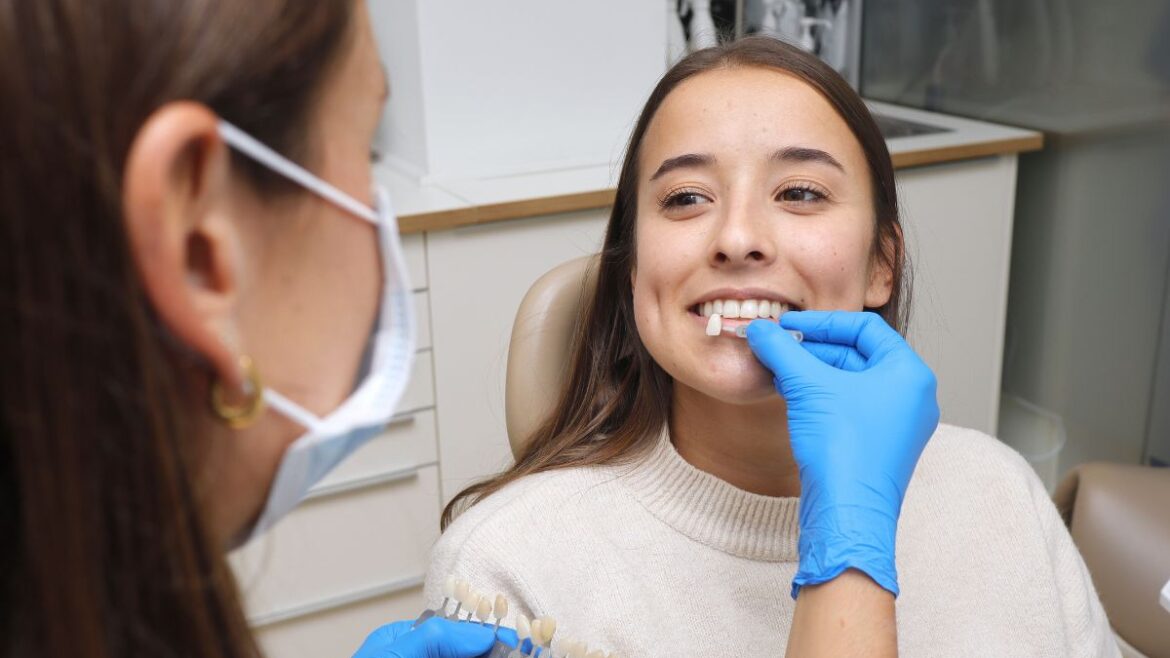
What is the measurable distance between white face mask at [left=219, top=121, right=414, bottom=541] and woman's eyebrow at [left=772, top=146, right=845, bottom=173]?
0.61 m

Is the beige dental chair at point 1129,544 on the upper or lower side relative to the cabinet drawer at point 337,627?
upper

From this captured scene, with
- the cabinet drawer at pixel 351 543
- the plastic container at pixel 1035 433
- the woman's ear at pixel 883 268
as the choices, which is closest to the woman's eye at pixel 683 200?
the woman's ear at pixel 883 268

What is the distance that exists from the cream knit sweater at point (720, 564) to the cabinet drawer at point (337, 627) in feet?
3.21

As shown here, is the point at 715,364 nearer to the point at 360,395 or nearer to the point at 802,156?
the point at 802,156

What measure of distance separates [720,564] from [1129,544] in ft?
2.49

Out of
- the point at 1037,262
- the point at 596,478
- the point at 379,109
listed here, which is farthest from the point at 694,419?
the point at 1037,262

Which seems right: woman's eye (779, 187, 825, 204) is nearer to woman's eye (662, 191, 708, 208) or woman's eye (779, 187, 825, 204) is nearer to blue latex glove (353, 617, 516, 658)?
woman's eye (662, 191, 708, 208)

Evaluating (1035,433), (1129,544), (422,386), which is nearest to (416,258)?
(422,386)

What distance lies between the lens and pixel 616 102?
8.03ft

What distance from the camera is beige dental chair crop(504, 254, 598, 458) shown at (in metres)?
1.44

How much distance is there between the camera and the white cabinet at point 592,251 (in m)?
2.03

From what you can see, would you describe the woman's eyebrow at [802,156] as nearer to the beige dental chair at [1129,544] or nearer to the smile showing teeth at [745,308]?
the smile showing teeth at [745,308]

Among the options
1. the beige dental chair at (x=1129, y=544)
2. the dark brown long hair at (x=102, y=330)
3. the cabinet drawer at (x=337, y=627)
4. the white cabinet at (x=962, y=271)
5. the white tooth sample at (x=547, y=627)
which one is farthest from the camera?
the white cabinet at (x=962, y=271)

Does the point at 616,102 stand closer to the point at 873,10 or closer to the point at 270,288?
the point at 873,10
